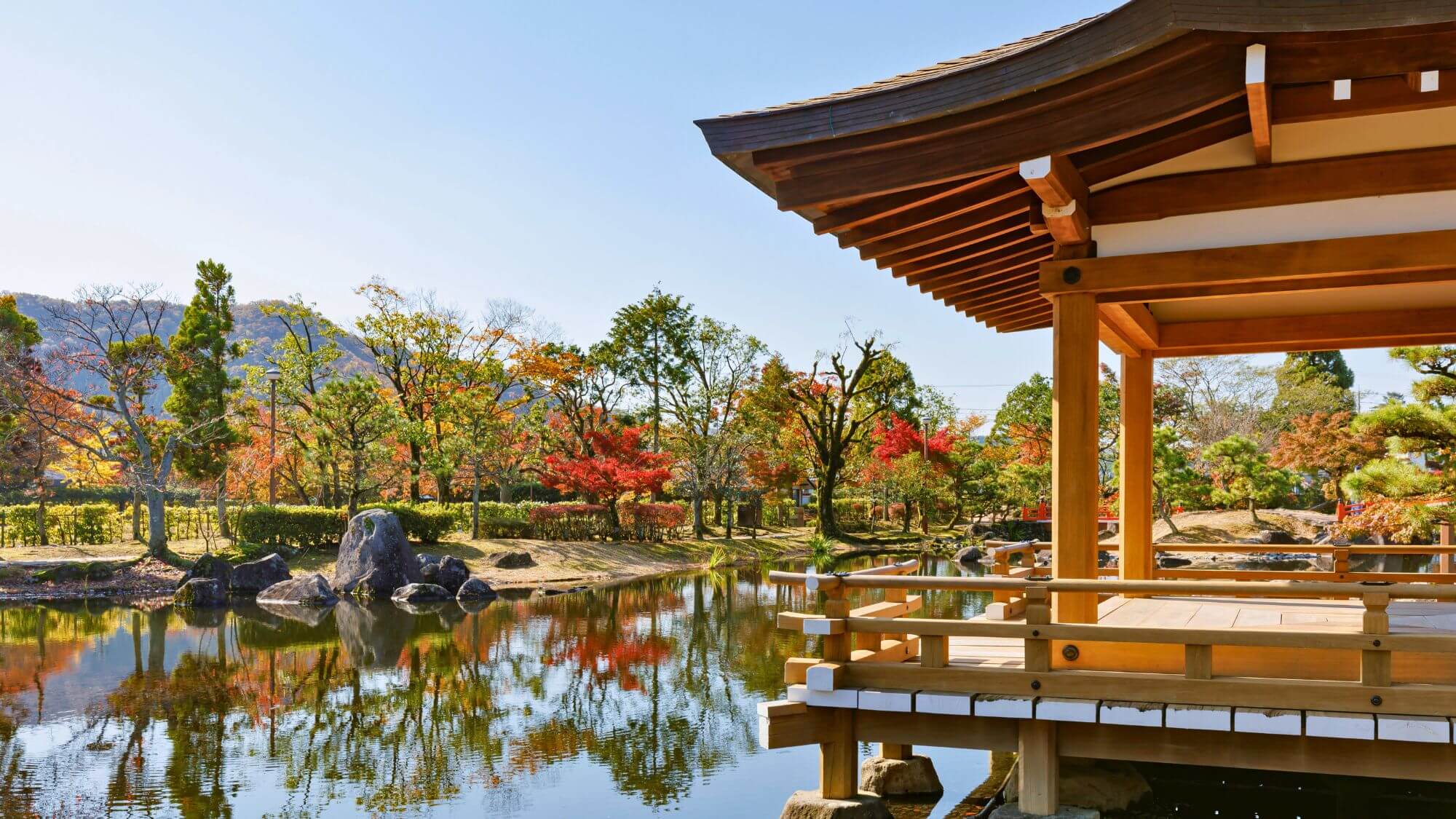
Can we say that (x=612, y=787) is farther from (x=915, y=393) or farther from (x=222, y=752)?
(x=915, y=393)

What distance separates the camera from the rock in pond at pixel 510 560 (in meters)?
19.0

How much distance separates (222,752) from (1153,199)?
683 cm

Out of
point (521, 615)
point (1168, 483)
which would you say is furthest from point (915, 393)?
point (521, 615)

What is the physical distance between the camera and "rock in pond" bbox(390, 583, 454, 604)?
53.1 ft

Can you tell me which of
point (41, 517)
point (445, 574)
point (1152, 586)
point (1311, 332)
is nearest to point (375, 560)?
point (445, 574)

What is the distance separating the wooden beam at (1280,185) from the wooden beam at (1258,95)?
261 millimetres

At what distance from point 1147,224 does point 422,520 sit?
58.0 ft

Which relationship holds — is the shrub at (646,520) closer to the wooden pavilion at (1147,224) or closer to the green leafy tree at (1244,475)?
the green leafy tree at (1244,475)

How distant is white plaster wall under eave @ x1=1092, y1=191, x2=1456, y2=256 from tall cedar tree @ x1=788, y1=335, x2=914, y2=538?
68.0ft

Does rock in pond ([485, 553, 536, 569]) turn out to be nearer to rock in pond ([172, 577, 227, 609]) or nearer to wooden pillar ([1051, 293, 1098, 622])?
rock in pond ([172, 577, 227, 609])

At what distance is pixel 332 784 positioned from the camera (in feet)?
21.6

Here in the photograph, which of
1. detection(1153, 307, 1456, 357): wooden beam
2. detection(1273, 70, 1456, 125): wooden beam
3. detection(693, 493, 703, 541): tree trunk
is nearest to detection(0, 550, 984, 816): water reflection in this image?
detection(1153, 307, 1456, 357): wooden beam

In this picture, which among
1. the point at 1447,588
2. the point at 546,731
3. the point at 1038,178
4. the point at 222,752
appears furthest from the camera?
the point at 546,731

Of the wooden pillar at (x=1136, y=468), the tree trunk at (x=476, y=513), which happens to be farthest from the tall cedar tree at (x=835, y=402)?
the wooden pillar at (x=1136, y=468)
